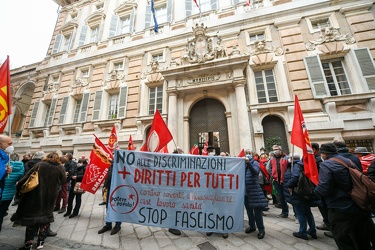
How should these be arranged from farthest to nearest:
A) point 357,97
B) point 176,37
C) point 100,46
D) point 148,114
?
point 100,46
point 176,37
point 148,114
point 357,97

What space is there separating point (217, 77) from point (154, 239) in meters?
8.26

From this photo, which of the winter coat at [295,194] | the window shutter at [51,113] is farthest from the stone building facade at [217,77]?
the winter coat at [295,194]

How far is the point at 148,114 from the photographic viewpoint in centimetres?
1030

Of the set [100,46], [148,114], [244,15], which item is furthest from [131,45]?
[244,15]

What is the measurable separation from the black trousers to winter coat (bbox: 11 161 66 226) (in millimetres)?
4702

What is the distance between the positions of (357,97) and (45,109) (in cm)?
2097

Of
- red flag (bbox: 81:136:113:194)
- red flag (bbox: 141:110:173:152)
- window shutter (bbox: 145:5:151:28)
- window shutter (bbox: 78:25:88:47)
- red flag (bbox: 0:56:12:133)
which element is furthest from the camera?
window shutter (bbox: 78:25:88:47)

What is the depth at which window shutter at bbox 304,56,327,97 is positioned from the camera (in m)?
7.82

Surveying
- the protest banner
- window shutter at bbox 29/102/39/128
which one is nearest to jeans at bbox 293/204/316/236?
the protest banner

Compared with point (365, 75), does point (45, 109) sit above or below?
above

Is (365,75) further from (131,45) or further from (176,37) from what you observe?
(131,45)

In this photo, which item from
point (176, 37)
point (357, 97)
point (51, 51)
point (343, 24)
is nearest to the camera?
point (357, 97)

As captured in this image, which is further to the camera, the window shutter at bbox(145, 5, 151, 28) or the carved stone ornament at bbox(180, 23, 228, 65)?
the window shutter at bbox(145, 5, 151, 28)

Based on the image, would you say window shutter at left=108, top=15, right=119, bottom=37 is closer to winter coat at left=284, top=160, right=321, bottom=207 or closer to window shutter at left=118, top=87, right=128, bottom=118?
window shutter at left=118, top=87, right=128, bottom=118
